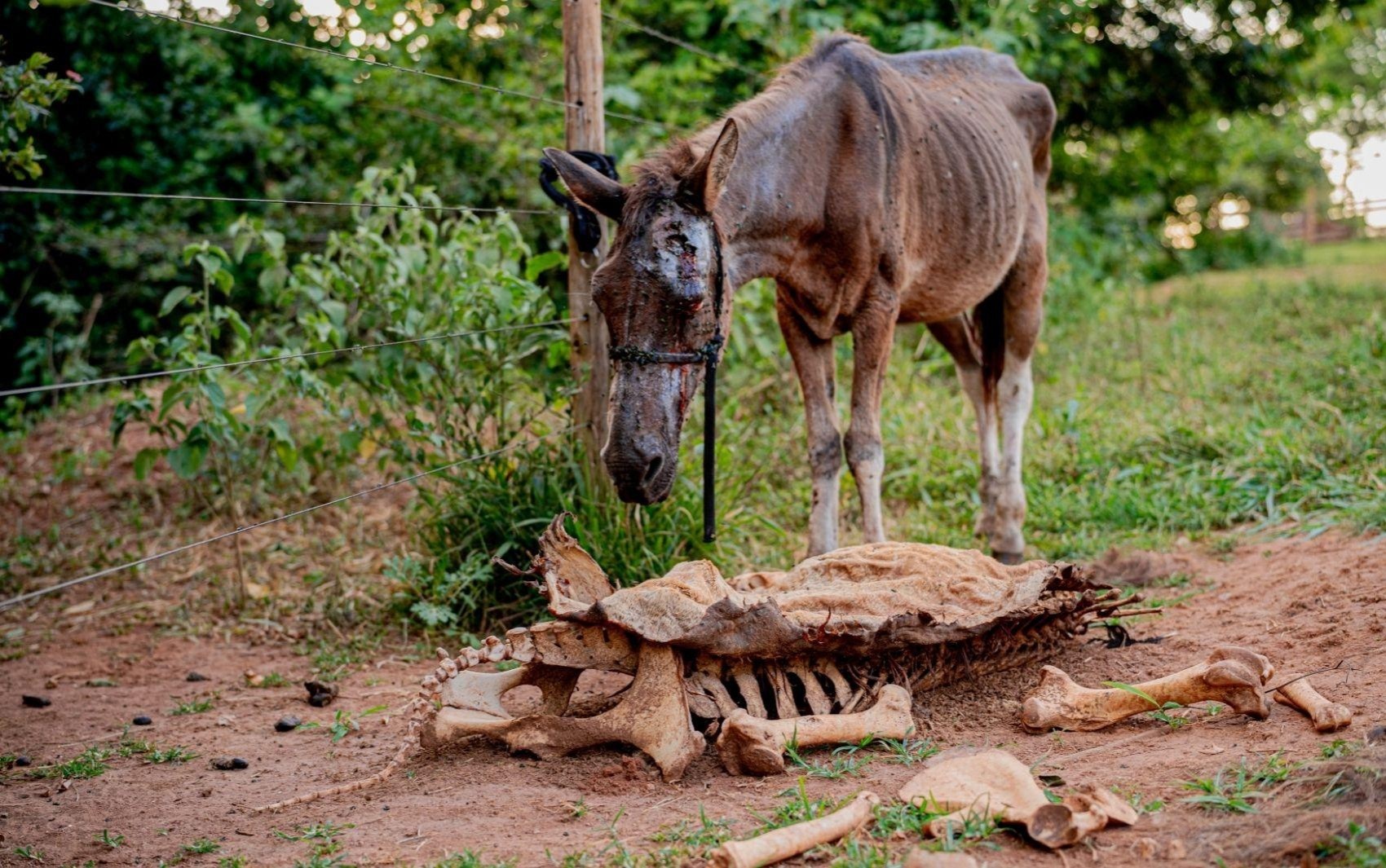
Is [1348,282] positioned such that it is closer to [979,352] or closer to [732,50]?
[732,50]

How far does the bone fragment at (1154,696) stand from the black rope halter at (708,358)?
135cm

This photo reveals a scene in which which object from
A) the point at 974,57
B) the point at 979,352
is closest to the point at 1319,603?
the point at 979,352

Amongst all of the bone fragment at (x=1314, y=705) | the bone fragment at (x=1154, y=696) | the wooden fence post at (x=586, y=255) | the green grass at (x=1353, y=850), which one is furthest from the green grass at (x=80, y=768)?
the bone fragment at (x=1314, y=705)

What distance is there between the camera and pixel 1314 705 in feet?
10.1

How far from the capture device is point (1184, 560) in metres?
5.34

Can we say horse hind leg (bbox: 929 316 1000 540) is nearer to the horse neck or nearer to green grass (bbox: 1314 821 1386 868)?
the horse neck

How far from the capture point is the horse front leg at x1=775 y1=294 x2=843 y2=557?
4809 millimetres

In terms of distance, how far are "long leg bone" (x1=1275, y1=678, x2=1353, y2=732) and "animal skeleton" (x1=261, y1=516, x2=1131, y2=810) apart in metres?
0.69

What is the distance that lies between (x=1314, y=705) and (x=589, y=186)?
279cm

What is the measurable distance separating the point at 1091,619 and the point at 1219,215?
56.9 feet

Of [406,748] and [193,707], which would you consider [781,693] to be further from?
[193,707]

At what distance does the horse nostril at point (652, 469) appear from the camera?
3725mm

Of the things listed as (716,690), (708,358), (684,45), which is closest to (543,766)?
(716,690)

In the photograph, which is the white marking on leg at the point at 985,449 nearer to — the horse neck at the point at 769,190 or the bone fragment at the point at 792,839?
the horse neck at the point at 769,190
